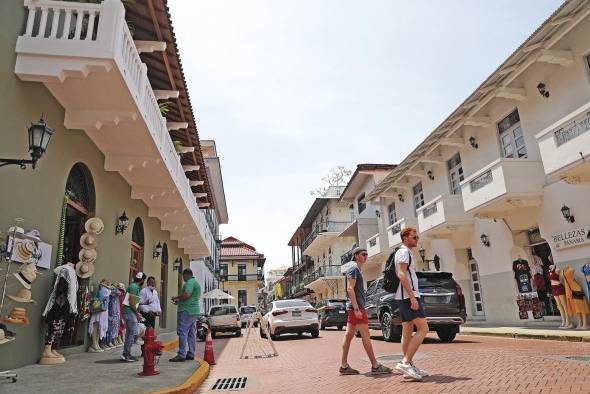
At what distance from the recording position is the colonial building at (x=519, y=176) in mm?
11805

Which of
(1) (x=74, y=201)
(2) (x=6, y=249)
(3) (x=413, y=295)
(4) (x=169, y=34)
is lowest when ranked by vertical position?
(3) (x=413, y=295)

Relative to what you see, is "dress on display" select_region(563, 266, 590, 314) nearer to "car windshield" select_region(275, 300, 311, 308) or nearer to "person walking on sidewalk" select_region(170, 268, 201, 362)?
"car windshield" select_region(275, 300, 311, 308)

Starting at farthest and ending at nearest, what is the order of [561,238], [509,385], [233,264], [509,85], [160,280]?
[233,264] → [160,280] → [509,85] → [561,238] → [509,385]

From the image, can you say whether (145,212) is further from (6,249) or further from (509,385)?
(509,385)

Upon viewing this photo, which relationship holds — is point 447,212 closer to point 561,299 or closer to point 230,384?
point 561,299

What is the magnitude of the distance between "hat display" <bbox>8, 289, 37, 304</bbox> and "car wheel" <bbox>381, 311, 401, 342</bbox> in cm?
837

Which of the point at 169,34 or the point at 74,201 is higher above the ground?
the point at 169,34

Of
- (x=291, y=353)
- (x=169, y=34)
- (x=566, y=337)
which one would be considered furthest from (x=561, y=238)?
(x=169, y=34)

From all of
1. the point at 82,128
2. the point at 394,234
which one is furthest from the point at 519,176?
the point at 82,128

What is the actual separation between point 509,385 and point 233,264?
2383 inches

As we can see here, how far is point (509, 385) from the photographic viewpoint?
16.4 feet

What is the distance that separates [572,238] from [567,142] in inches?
114

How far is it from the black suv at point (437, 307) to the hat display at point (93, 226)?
7.11 metres

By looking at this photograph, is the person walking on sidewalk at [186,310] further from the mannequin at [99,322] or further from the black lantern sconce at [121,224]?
the black lantern sconce at [121,224]
